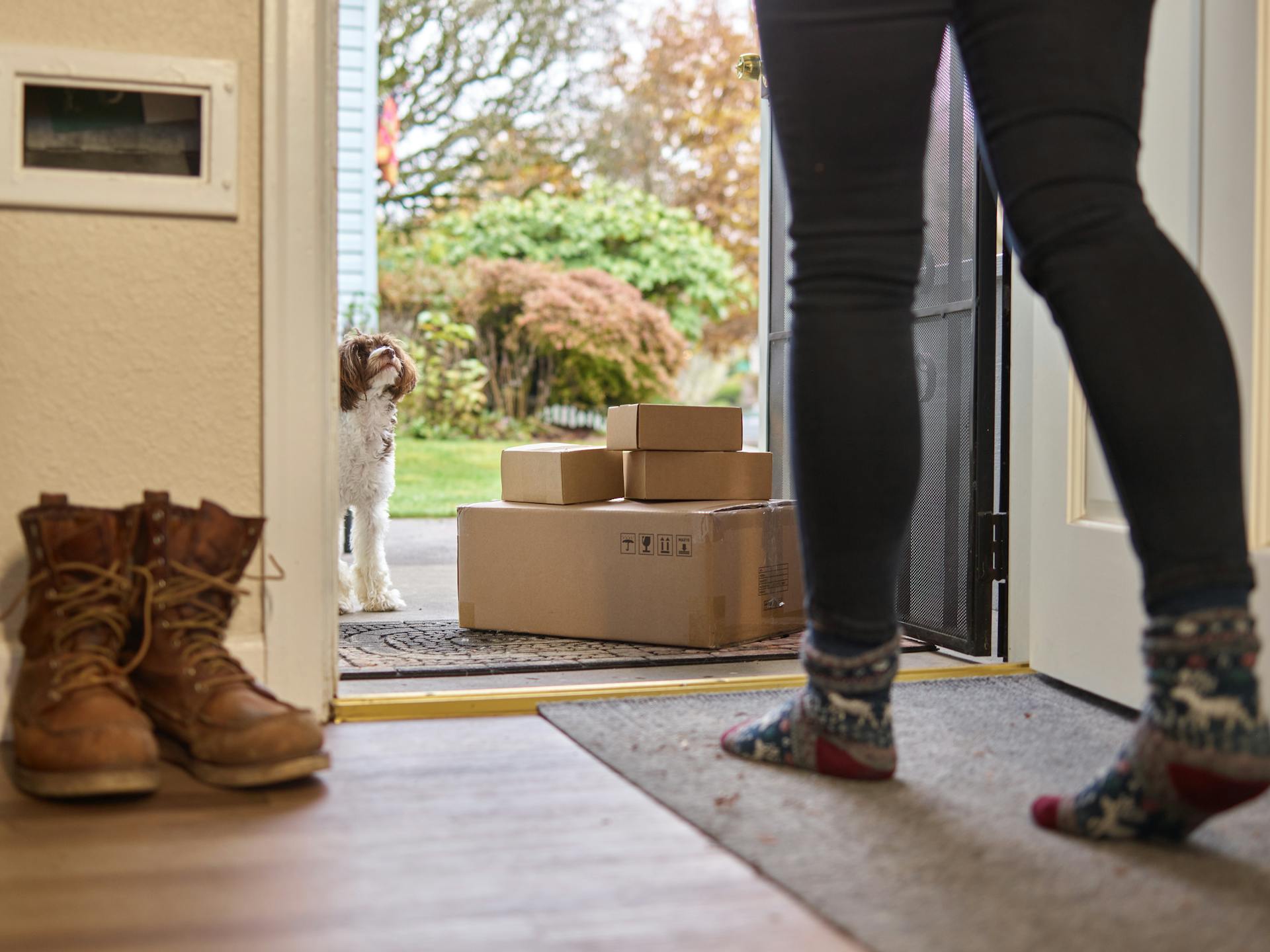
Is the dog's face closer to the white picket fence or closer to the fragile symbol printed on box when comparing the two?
the fragile symbol printed on box

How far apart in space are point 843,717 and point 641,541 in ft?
3.19

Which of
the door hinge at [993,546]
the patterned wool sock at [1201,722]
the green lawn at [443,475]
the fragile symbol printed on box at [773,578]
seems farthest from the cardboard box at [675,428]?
the green lawn at [443,475]

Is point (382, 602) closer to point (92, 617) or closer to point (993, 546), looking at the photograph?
point (993, 546)

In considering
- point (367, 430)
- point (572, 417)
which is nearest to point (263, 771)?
point (367, 430)

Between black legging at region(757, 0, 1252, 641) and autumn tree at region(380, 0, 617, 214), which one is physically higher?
autumn tree at region(380, 0, 617, 214)

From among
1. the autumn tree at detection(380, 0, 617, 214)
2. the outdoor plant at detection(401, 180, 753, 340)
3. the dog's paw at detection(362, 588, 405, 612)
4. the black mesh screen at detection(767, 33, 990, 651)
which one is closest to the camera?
the black mesh screen at detection(767, 33, 990, 651)

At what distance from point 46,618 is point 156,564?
4.5 inches

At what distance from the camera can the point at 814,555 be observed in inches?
42.8

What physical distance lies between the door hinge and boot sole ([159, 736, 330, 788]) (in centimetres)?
115

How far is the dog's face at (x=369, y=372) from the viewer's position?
2.92 metres

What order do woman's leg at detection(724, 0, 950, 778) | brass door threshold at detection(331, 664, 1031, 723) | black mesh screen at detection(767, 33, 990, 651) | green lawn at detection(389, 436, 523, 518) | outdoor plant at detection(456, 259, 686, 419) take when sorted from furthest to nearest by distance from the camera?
1. outdoor plant at detection(456, 259, 686, 419)
2. green lawn at detection(389, 436, 523, 518)
3. black mesh screen at detection(767, 33, 990, 651)
4. brass door threshold at detection(331, 664, 1031, 723)
5. woman's leg at detection(724, 0, 950, 778)

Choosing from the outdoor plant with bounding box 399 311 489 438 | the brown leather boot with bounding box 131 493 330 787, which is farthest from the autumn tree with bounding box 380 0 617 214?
the brown leather boot with bounding box 131 493 330 787

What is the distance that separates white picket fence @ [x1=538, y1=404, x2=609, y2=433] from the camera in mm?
8297

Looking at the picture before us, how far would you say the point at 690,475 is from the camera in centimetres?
221
